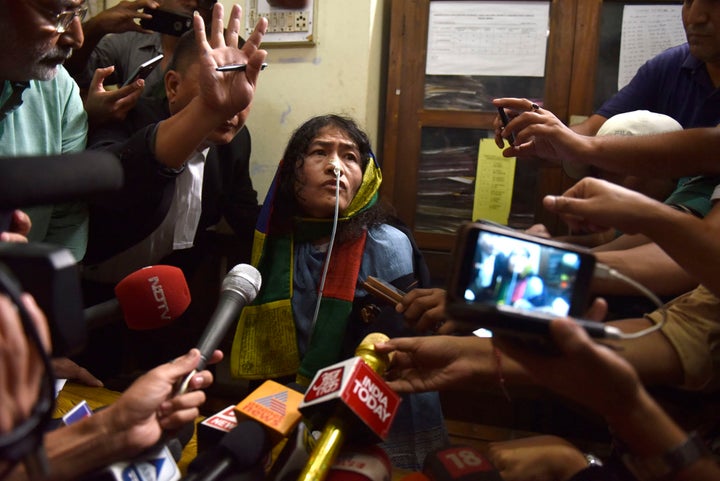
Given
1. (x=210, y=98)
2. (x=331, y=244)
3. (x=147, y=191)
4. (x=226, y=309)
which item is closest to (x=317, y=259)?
(x=331, y=244)

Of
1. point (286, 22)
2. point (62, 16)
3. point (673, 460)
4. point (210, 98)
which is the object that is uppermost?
A: point (286, 22)

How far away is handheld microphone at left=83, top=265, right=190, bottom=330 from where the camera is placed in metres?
0.89

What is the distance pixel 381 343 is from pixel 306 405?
19 centimetres

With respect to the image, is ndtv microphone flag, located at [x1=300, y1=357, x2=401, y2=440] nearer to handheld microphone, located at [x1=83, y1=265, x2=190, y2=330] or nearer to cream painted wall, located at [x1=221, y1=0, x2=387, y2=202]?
handheld microphone, located at [x1=83, y1=265, x2=190, y2=330]

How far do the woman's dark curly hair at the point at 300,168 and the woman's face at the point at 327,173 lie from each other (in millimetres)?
18

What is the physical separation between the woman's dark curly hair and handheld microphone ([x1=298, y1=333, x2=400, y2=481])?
0.86 meters

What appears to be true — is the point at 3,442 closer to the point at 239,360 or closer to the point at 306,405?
the point at 306,405

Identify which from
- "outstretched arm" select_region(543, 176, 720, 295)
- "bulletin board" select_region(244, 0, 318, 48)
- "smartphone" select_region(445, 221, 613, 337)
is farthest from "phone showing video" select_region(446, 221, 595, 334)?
"bulletin board" select_region(244, 0, 318, 48)

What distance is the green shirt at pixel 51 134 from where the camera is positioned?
124cm

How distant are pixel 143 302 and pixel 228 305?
0.13m

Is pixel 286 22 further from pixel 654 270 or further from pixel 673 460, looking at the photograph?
pixel 673 460

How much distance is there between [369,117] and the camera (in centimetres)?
215

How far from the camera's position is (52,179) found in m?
0.49

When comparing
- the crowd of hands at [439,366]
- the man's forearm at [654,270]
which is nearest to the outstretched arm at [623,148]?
the crowd of hands at [439,366]
